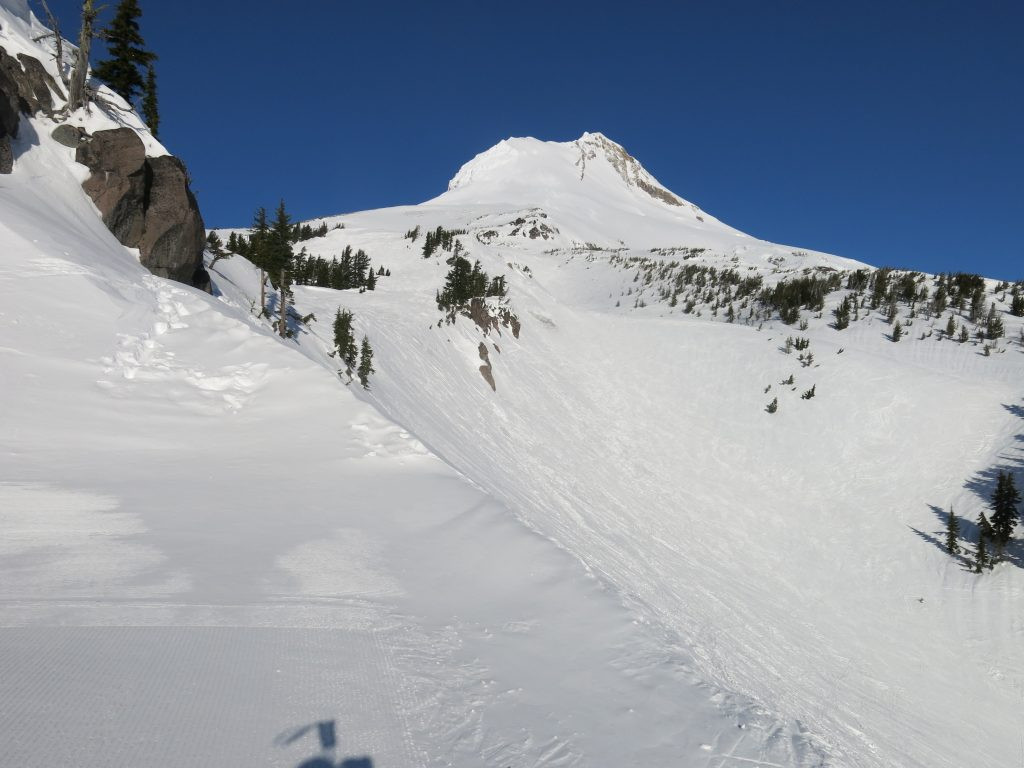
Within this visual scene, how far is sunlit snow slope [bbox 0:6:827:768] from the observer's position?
8.79ft

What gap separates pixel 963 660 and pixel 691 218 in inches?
4481

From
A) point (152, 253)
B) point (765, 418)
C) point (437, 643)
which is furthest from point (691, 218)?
point (437, 643)

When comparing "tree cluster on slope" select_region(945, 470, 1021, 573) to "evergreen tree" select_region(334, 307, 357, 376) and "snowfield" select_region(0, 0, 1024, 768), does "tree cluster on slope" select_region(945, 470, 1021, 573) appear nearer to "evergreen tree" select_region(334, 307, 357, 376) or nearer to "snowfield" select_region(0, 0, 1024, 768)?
"snowfield" select_region(0, 0, 1024, 768)

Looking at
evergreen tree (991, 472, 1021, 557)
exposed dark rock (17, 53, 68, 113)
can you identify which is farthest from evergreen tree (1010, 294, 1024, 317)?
exposed dark rock (17, 53, 68, 113)

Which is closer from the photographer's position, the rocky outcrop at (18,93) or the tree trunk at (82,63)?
the rocky outcrop at (18,93)

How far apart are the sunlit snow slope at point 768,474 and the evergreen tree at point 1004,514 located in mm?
441

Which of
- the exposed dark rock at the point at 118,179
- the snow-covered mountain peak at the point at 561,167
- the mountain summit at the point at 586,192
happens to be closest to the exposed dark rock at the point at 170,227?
the exposed dark rock at the point at 118,179

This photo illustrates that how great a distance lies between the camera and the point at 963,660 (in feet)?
29.3

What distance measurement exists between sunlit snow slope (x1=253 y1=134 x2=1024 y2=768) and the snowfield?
89mm

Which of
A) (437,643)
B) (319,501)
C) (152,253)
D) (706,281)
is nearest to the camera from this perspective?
(437,643)

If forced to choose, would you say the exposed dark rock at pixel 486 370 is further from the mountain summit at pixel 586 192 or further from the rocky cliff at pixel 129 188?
the mountain summit at pixel 586 192

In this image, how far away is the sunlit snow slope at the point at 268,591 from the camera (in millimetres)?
2678

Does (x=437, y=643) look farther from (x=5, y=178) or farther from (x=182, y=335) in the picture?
(x=5, y=178)

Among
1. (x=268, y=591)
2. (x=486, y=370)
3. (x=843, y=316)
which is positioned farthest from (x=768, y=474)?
(x=268, y=591)
